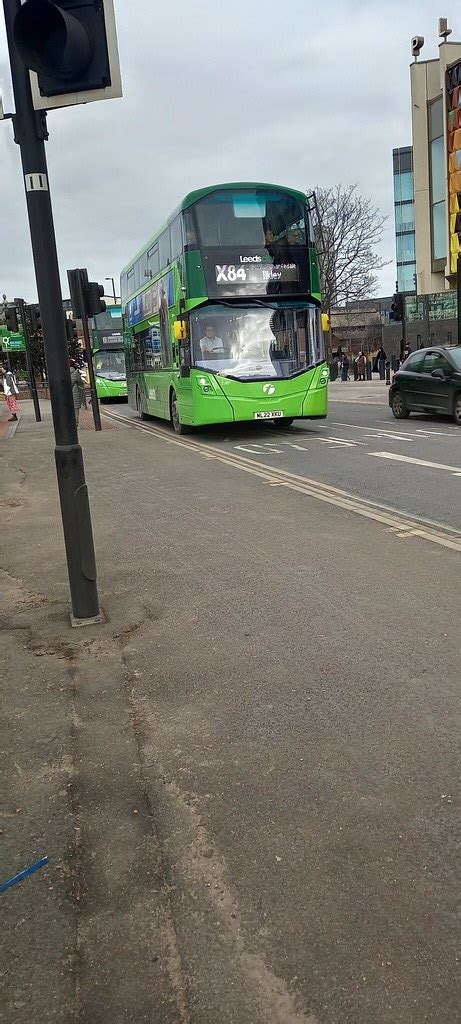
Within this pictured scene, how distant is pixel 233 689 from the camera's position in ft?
12.1

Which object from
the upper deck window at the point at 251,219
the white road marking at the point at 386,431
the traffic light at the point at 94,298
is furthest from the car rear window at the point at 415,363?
the traffic light at the point at 94,298

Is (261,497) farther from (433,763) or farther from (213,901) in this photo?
(213,901)

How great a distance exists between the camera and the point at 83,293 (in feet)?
53.5

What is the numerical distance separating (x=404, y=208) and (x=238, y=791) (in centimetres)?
6219

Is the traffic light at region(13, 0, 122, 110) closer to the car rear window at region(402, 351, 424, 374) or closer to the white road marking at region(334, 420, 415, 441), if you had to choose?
the white road marking at region(334, 420, 415, 441)

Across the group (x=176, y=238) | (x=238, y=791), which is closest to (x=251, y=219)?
(x=176, y=238)

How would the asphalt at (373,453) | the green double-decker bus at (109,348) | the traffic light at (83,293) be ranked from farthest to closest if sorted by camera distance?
1. the green double-decker bus at (109,348)
2. the traffic light at (83,293)
3. the asphalt at (373,453)

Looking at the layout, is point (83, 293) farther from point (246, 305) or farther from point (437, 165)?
point (437, 165)

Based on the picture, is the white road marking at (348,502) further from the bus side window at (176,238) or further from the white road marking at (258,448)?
the bus side window at (176,238)

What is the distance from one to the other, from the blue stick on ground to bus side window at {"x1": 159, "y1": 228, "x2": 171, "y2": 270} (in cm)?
1444

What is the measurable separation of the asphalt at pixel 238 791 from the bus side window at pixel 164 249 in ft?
36.5

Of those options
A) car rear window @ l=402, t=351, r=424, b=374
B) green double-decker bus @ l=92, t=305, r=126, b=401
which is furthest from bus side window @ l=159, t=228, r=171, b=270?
green double-decker bus @ l=92, t=305, r=126, b=401

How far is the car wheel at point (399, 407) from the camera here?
57.8ft

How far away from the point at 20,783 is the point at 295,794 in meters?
1.08
